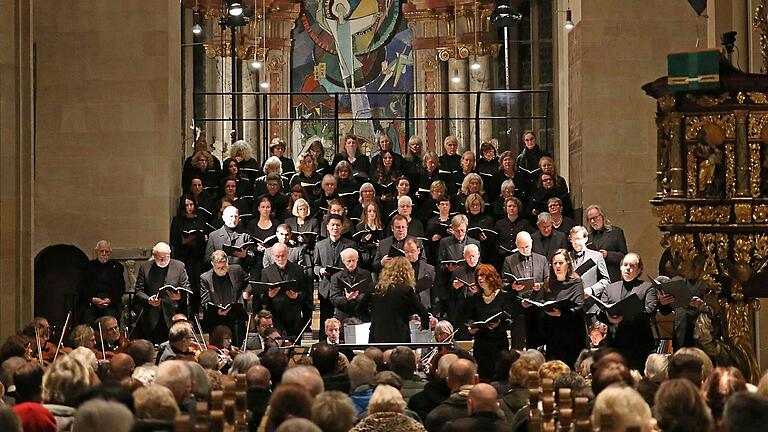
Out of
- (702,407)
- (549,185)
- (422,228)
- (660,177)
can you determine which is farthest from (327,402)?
(549,185)

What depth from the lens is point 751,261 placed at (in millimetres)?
10602

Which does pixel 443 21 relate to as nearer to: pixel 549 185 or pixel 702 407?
pixel 549 185

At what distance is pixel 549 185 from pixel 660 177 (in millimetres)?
6462

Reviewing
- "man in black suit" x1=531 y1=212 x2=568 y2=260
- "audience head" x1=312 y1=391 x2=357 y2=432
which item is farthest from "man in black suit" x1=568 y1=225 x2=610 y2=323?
"audience head" x1=312 y1=391 x2=357 y2=432

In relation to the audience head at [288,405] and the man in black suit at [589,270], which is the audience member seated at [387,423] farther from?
the man in black suit at [589,270]

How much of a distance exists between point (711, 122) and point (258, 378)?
400 cm

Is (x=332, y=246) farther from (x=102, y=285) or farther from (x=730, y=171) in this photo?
(x=730, y=171)

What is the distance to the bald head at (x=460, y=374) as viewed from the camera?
844 cm

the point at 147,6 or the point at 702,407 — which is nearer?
the point at 702,407

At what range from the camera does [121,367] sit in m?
9.03

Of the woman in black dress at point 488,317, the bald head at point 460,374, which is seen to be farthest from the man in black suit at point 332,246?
the bald head at point 460,374

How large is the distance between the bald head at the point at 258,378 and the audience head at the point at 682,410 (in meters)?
2.62

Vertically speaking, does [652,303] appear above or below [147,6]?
below

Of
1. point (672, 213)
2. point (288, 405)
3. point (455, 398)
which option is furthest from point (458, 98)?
point (288, 405)
